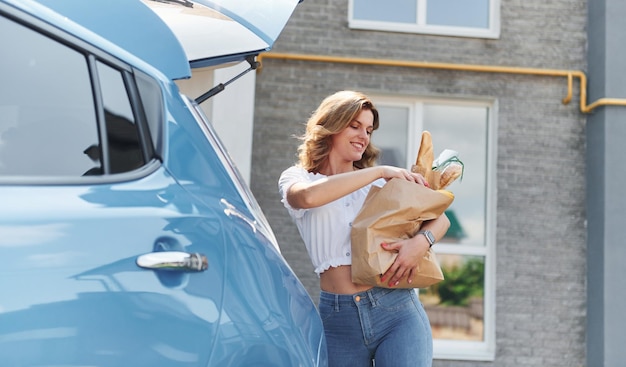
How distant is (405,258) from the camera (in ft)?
10.1

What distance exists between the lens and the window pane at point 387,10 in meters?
8.65

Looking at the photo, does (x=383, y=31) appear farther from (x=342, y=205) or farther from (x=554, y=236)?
(x=342, y=205)

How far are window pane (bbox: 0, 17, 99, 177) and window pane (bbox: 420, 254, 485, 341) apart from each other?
671 centimetres

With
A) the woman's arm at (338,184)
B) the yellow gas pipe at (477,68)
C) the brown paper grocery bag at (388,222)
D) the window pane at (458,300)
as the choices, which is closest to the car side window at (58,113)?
the woman's arm at (338,184)

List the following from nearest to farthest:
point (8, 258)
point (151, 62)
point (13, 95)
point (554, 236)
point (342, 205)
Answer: point (8, 258), point (13, 95), point (151, 62), point (342, 205), point (554, 236)

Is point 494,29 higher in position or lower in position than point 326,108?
higher

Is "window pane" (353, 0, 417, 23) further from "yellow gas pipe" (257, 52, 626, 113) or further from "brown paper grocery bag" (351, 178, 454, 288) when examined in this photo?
"brown paper grocery bag" (351, 178, 454, 288)

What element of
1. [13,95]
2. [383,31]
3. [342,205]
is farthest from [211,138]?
[383,31]

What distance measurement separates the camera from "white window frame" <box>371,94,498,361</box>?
→ 8328 millimetres

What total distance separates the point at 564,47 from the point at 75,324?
7621 millimetres

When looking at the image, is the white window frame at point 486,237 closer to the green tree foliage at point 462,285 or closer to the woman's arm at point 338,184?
the green tree foliage at point 462,285

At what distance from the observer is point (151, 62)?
2094 mm

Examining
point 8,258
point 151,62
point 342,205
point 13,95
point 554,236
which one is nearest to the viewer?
point 8,258

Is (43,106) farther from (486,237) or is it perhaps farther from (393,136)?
(486,237)
